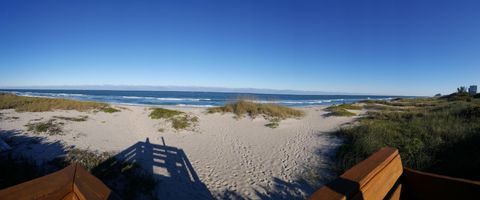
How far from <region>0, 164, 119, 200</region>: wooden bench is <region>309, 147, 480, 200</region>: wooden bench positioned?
1.07 meters

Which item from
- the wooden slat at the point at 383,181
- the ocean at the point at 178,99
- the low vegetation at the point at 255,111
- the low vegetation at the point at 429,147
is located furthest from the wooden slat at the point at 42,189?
the ocean at the point at 178,99

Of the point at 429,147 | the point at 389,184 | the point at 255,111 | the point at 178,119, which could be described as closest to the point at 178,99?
the point at 255,111

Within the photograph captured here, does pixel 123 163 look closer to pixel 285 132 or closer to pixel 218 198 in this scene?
pixel 218 198

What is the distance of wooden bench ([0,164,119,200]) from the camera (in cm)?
97

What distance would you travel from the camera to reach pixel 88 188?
1093 mm

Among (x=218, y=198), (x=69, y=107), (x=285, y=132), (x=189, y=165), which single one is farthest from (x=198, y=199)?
(x=69, y=107)

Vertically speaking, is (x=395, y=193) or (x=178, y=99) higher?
(x=395, y=193)

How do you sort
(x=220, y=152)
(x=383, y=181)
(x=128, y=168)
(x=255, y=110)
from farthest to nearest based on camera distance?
(x=255, y=110)
(x=220, y=152)
(x=128, y=168)
(x=383, y=181)

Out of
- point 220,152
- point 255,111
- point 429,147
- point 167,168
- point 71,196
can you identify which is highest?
point 71,196

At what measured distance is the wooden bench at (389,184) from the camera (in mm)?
1118

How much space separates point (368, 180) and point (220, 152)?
6987 mm

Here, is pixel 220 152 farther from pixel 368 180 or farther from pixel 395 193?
pixel 368 180

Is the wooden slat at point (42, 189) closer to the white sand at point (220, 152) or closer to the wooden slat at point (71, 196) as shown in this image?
the wooden slat at point (71, 196)

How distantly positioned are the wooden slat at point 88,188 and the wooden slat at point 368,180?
1006 mm
